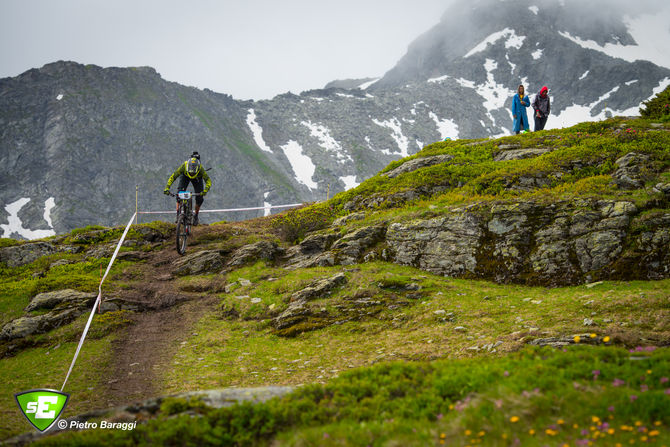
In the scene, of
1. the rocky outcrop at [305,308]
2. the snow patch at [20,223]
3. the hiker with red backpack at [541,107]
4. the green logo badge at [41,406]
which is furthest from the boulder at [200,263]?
the snow patch at [20,223]

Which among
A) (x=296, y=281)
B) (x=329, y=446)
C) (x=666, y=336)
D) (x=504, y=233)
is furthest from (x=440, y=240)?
(x=329, y=446)

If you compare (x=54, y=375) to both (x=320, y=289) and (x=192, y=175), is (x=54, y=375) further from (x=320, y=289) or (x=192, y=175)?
(x=192, y=175)

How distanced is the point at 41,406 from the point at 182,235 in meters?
13.8

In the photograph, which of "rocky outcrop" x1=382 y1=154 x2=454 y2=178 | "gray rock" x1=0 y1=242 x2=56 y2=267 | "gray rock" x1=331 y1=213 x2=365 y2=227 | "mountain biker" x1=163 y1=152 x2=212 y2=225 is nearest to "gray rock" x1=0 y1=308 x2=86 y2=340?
"mountain biker" x1=163 y1=152 x2=212 y2=225

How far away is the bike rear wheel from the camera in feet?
63.7

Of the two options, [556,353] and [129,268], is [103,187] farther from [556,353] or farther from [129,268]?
[556,353]

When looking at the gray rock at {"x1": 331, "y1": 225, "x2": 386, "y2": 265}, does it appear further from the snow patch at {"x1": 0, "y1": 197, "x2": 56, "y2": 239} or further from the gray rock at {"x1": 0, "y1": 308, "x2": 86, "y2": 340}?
the snow patch at {"x1": 0, "y1": 197, "x2": 56, "y2": 239}

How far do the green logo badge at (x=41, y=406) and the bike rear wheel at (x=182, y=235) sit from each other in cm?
1244

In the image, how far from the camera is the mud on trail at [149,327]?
9.56m

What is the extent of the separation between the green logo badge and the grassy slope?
16.1 inches

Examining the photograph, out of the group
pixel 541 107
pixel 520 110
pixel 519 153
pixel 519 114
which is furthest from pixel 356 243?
pixel 541 107

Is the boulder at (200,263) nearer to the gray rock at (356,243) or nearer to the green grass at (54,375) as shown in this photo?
the gray rock at (356,243)

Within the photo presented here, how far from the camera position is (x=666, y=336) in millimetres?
7727

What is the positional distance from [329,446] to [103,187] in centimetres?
20894
